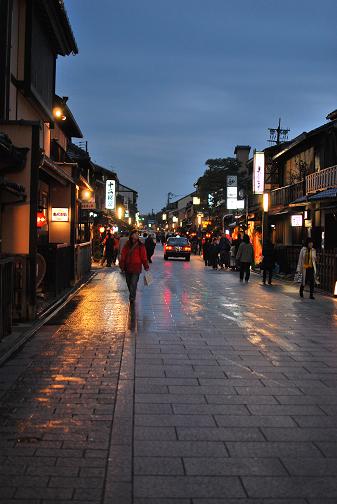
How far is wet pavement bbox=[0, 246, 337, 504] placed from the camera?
3.98 m

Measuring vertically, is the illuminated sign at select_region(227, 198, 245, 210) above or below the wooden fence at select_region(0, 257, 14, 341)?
above

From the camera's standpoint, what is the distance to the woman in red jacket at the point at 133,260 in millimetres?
14133

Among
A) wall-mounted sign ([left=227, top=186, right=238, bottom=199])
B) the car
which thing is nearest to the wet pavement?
the car

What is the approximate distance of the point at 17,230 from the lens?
11195mm

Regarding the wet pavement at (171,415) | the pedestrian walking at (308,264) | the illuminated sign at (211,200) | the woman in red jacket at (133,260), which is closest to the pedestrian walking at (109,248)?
the pedestrian walking at (308,264)

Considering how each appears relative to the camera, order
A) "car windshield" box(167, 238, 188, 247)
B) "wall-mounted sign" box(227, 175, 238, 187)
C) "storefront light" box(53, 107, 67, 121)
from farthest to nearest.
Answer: "wall-mounted sign" box(227, 175, 238, 187) < "car windshield" box(167, 238, 188, 247) < "storefront light" box(53, 107, 67, 121)

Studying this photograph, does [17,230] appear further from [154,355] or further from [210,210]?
[210,210]

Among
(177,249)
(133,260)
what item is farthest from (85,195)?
(133,260)

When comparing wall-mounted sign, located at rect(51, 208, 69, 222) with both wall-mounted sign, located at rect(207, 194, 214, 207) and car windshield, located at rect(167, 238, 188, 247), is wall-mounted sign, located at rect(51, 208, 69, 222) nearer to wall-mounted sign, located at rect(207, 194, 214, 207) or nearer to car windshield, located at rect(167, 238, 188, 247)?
car windshield, located at rect(167, 238, 188, 247)

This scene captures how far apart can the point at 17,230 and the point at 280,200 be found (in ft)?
71.6

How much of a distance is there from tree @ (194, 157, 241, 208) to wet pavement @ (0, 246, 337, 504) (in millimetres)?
45270

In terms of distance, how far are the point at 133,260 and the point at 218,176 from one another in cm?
4476

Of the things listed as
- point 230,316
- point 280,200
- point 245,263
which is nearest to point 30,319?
point 230,316

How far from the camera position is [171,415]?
5574 mm
